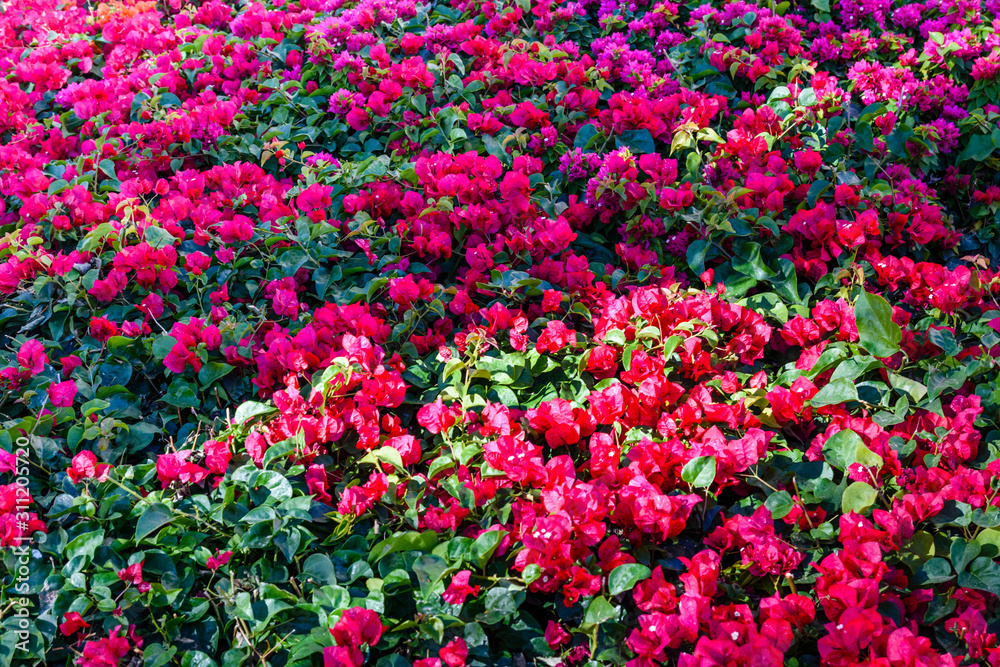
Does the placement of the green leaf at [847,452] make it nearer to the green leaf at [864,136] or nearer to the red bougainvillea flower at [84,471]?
the green leaf at [864,136]

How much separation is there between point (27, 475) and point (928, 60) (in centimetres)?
359

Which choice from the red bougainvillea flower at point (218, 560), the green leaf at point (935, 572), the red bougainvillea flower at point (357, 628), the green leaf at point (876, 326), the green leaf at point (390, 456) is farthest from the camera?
the green leaf at point (876, 326)

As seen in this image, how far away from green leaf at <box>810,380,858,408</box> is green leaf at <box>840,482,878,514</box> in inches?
10.8

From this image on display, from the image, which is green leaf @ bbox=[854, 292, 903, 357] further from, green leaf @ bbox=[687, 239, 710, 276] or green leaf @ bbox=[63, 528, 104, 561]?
green leaf @ bbox=[63, 528, 104, 561]

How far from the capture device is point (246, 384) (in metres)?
2.31

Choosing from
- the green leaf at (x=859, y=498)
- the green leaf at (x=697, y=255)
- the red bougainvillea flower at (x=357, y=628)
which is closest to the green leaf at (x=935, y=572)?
the green leaf at (x=859, y=498)

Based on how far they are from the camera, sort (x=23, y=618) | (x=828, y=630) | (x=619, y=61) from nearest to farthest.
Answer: (x=828, y=630) → (x=23, y=618) → (x=619, y=61)

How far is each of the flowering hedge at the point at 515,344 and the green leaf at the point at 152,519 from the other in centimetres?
2

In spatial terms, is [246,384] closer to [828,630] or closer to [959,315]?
[828,630]

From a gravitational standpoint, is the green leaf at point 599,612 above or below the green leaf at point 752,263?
below

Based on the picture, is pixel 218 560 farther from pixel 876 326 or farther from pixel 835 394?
pixel 876 326

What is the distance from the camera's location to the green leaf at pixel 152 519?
1.80 meters

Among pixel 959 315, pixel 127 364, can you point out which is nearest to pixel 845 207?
pixel 959 315

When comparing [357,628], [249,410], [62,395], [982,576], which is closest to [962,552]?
[982,576]
